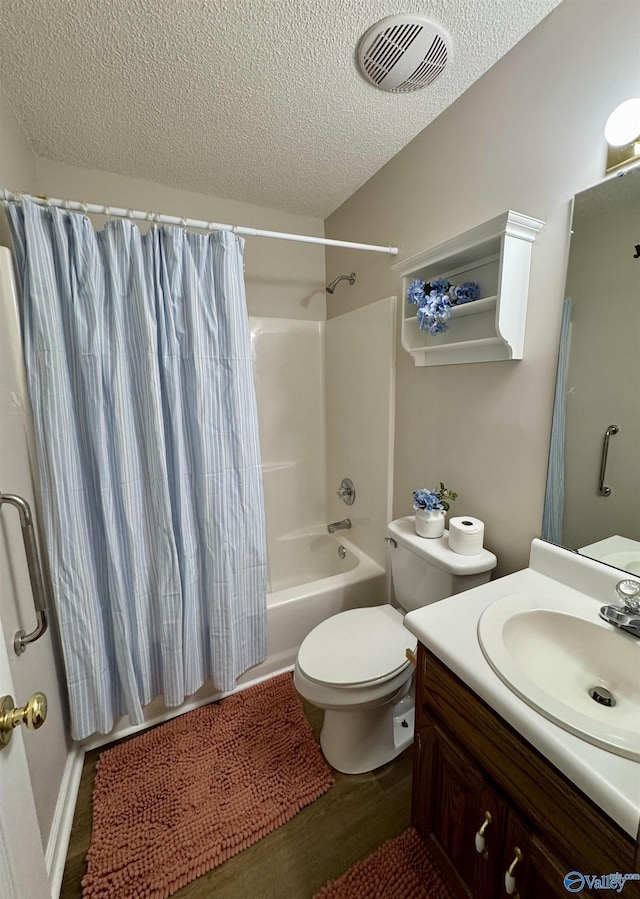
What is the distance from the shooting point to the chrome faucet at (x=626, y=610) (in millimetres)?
830

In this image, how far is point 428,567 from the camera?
52.9 inches

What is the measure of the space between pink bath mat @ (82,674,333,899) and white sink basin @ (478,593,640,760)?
0.97 metres

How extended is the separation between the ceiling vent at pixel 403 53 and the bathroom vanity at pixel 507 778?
1571 mm

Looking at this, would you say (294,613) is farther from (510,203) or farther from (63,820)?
(510,203)

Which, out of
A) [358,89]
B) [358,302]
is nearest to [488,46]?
[358,89]

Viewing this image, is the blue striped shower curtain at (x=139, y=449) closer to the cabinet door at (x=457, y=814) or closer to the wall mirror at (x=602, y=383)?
the cabinet door at (x=457, y=814)

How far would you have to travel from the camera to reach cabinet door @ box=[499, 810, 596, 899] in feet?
2.07

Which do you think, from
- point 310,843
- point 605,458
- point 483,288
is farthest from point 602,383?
point 310,843

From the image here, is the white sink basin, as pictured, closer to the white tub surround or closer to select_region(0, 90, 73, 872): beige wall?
the white tub surround

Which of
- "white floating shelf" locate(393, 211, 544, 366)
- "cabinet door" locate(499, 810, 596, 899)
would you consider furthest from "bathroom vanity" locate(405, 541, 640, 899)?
"white floating shelf" locate(393, 211, 544, 366)

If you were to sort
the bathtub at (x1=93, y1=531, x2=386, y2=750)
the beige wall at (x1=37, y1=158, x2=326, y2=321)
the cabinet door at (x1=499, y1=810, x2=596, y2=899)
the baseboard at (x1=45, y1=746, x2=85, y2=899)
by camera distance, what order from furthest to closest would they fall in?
1. the beige wall at (x1=37, y1=158, x2=326, y2=321)
2. the bathtub at (x1=93, y1=531, x2=386, y2=750)
3. the baseboard at (x1=45, y1=746, x2=85, y2=899)
4. the cabinet door at (x1=499, y1=810, x2=596, y2=899)

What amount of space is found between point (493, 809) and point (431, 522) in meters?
0.80

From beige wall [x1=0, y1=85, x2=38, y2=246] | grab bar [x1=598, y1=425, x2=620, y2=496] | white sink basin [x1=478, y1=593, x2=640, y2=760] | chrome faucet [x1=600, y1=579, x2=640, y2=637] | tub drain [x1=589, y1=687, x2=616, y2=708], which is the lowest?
tub drain [x1=589, y1=687, x2=616, y2=708]

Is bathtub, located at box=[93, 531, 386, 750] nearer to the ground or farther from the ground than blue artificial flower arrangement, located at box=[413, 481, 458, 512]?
nearer to the ground
